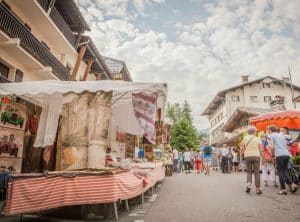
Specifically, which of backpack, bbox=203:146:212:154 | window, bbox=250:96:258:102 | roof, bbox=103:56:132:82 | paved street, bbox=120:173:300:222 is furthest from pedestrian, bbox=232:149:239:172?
window, bbox=250:96:258:102

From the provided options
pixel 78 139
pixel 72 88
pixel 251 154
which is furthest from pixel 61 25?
pixel 251 154

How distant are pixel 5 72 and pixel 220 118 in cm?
4124

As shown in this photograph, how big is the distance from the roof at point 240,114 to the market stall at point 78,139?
76.2ft

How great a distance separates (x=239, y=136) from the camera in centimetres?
2981

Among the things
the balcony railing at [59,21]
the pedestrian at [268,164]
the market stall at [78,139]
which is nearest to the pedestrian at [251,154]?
the pedestrian at [268,164]

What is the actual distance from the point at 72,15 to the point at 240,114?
866 inches

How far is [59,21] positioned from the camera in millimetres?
17750

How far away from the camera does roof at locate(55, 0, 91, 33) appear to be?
1797 centimetres

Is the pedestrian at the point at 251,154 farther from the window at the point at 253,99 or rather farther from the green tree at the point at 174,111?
the green tree at the point at 174,111

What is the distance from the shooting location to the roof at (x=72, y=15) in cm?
1797

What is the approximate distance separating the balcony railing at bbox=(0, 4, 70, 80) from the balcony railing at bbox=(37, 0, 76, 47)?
215 centimetres

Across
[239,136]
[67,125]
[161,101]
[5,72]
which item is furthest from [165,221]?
[239,136]

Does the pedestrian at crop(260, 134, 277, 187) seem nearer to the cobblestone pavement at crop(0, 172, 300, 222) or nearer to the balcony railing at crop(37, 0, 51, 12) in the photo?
the cobblestone pavement at crop(0, 172, 300, 222)

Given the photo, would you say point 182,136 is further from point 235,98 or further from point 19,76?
point 19,76
